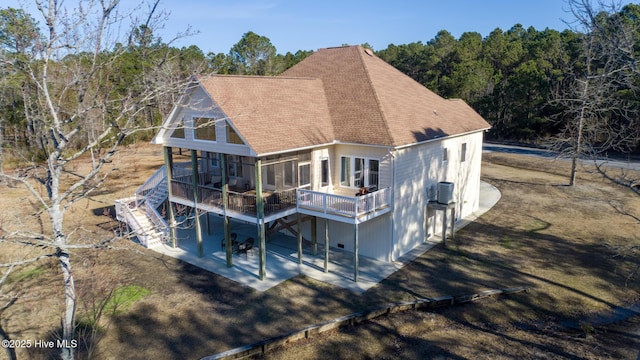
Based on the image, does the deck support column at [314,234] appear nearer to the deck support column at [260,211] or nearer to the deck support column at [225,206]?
the deck support column at [260,211]

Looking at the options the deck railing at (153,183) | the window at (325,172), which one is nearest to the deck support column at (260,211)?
the window at (325,172)

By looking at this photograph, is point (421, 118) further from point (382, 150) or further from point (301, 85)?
point (301, 85)

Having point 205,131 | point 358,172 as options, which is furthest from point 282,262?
point 205,131

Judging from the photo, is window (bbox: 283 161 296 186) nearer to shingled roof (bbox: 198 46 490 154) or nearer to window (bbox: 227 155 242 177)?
shingled roof (bbox: 198 46 490 154)

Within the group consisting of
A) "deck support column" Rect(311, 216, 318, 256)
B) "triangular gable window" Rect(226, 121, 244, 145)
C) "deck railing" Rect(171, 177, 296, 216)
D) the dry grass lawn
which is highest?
"triangular gable window" Rect(226, 121, 244, 145)

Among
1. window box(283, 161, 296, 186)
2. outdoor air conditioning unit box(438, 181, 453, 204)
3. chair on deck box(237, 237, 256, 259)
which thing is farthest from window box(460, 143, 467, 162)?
chair on deck box(237, 237, 256, 259)

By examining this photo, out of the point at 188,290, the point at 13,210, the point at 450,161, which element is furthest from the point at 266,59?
the point at 188,290

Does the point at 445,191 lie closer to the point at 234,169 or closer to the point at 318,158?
the point at 318,158
